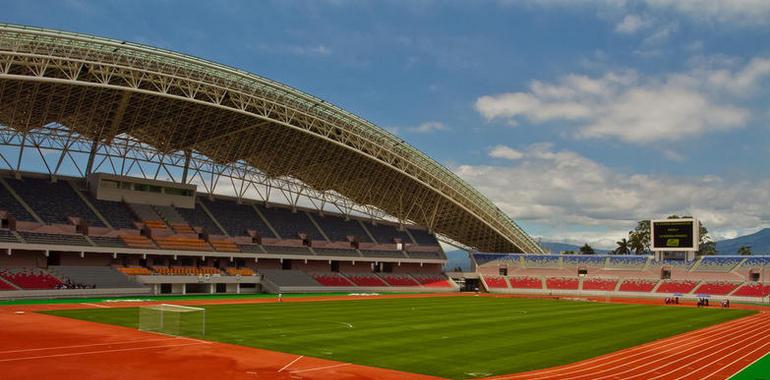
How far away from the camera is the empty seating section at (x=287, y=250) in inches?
2876

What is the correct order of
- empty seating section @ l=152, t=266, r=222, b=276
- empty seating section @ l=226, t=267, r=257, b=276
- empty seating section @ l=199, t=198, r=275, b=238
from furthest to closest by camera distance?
empty seating section @ l=199, t=198, r=275, b=238
empty seating section @ l=226, t=267, r=257, b=276
empty seating section @ l=152, t=266, r=222, b=276

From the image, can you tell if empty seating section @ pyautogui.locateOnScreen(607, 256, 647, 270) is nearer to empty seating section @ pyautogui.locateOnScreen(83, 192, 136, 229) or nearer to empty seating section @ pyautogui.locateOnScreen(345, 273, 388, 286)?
empty seating section @ pyautogui.locateOnScreen(345, 273, 388, 286)

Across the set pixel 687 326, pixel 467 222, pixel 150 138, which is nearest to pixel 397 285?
pixel 467 222

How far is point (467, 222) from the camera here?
92.1 m

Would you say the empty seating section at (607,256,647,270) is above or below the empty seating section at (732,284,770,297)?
above

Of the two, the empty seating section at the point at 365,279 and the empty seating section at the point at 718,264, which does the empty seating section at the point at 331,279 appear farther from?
the empty seating section at the point at 718,264

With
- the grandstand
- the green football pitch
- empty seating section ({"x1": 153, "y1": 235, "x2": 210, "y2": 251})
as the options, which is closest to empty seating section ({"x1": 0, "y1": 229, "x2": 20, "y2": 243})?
empty seating section ({"x1": 153, "y1": 235, "x2": 210, "y2": 251})

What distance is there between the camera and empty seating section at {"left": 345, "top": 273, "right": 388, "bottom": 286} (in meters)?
79.3

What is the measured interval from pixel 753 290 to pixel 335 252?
51486 mm

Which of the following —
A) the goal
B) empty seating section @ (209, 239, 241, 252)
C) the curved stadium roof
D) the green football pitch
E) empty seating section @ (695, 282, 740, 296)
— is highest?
the curved stadium roof

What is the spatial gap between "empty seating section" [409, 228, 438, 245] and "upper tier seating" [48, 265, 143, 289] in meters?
45.8

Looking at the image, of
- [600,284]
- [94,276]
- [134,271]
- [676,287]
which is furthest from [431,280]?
[94,276]

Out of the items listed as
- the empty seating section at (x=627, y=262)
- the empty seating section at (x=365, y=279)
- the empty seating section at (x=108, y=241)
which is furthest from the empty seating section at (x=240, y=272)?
the empty seating section at (x=627, y=262)

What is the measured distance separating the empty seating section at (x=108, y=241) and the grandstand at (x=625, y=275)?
52.9 m
